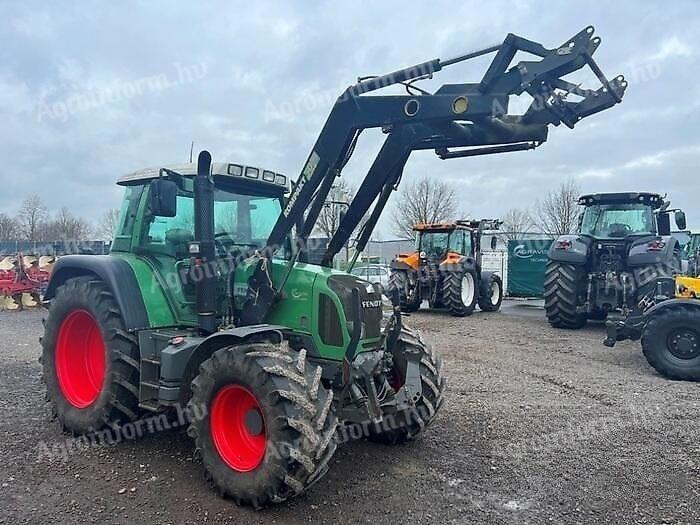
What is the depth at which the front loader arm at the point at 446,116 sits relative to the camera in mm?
3707

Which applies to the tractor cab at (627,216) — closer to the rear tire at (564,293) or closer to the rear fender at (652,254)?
the rear fender at (652,254)

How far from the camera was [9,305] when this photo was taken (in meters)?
15.4

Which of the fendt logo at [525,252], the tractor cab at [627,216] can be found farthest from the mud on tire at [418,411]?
the fendt logo at [525,252]

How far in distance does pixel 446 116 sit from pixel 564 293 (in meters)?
8.80

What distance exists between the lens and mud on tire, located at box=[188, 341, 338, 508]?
11.4 ft

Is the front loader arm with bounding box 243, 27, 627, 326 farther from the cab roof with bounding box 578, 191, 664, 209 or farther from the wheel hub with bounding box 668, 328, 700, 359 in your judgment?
the cab roof with bounding box 578, 191, 664, 209

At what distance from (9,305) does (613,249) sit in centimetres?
1528

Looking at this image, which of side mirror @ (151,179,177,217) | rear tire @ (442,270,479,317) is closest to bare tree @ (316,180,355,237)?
side mirror @ (151,179,177,217)

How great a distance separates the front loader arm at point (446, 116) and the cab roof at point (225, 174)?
641 mm

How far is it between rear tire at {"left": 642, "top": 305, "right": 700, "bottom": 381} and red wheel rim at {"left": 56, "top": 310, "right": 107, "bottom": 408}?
6.83m

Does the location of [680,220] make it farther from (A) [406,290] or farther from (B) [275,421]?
(B) [275,421]

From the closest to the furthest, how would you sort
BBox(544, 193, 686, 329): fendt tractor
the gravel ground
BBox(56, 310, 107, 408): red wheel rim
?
the gravel ground < BBox(56, 310, 107, 408): red wheel rim < BBox(544, 193, 686, 329): fendt tractor

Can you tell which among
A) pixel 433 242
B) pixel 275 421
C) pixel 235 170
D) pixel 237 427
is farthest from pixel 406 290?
pixel 275 421

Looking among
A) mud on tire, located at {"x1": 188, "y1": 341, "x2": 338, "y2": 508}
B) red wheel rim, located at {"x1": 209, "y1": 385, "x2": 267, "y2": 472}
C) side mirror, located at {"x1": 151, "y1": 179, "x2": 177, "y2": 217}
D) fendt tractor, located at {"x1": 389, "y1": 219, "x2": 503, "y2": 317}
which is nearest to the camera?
mud on tire, located at {"x1": 188, "y1": 341, "x2": 338, "y2": 508}
